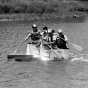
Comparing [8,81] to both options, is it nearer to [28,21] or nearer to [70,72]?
[70,72]

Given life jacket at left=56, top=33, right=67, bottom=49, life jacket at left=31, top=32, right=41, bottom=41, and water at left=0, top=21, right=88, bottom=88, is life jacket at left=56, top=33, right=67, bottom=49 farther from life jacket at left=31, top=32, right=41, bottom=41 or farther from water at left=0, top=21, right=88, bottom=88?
life jacket at left=31, top=32, right=41, bottom=41

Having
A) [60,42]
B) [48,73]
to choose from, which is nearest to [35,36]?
[60,42]

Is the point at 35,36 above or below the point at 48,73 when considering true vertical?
above

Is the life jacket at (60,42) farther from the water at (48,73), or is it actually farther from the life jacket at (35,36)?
the life jacket at (35,36)

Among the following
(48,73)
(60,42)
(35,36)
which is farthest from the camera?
(35,36)

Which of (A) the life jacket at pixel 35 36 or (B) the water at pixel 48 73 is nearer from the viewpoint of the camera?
(B) the water at pixel 48 73

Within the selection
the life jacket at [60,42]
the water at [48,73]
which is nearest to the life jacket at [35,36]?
the life jacket at [60,42]

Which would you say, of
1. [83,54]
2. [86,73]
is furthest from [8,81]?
[83,54]

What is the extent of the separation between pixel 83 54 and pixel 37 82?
10.1 metres

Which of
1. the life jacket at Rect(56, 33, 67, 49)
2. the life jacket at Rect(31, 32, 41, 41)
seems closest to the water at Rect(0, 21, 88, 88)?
the life jacket at Rect(56, 33, 67, 49)

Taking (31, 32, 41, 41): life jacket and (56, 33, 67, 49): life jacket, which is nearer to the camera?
(56, 33, 67, 49): life jacket

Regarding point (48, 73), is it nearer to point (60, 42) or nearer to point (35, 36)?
point (60, 42)

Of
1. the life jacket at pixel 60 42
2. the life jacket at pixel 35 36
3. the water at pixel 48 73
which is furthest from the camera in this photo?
the life jacket at pixel 35 36

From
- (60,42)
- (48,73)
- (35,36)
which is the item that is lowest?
(48,73)
